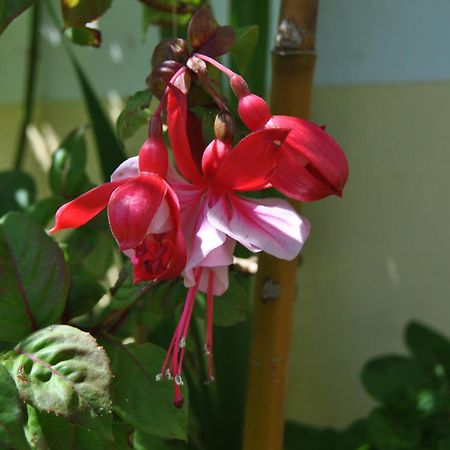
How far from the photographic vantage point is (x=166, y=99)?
367 millimetres

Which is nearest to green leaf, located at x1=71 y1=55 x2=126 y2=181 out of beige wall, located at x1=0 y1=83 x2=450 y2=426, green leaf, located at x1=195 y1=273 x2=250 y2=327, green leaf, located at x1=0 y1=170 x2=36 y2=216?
green leaf, located at x1=0 y1=170 x2=36 y2=216

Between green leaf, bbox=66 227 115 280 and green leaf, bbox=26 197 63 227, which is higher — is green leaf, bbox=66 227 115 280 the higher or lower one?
the lower one

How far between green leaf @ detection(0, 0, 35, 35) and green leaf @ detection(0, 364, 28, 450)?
213 millimetres

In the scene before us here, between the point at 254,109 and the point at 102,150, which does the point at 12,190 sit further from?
the point at 254,109

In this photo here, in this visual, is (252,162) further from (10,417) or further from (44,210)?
(44,210)

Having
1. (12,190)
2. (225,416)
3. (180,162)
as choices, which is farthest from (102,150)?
(180,162)

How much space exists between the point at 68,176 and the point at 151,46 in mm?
375

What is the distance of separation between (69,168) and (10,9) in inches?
10.7

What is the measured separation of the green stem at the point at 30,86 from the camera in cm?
103

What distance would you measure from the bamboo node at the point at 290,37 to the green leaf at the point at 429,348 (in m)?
0.38

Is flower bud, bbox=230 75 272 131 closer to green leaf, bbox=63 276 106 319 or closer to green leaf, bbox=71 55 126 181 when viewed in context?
green leaf, bbox=63 276 106 319

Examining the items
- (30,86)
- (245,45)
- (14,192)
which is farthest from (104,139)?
(245,45)

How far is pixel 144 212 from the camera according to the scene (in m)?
0.33

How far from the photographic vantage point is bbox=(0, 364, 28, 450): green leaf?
0.37m
